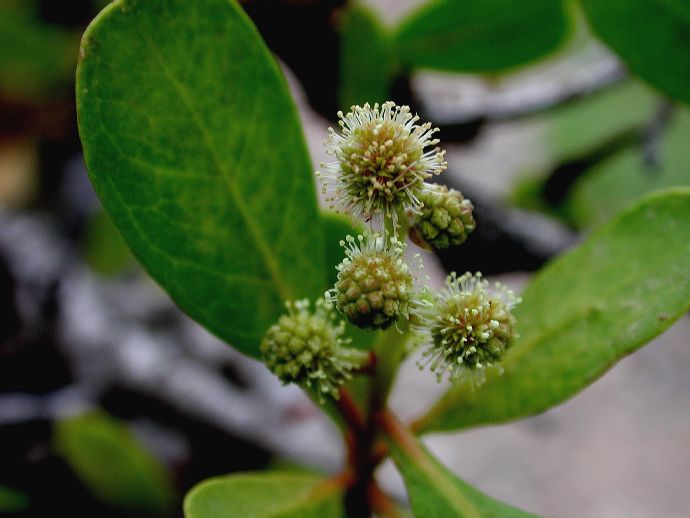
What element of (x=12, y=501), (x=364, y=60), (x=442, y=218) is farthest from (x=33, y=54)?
(x=442, y=218)

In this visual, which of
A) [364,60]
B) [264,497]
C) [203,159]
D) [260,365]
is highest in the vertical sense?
[203,159]

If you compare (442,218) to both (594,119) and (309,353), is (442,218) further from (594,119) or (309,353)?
(594,119)

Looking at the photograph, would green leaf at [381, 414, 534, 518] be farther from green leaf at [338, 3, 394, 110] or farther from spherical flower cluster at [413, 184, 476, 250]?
green leaf at [338, 3, 394, 110]

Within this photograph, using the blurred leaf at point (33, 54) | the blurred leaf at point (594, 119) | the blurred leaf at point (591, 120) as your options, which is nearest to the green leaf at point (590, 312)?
the blurred leaf at point (591, 120)

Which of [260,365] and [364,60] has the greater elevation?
[364,60]

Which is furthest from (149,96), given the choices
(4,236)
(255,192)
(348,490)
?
(4,236)

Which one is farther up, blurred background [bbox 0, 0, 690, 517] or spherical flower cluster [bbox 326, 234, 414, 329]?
spherical flower cluster [bbox 326, 234, 414, 329]

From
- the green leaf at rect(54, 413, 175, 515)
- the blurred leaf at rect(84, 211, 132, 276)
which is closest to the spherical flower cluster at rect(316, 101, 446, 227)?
the green leaf at rect(54, 413, 175, 515)

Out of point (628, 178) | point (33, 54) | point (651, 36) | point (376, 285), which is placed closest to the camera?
point (376, 285)
